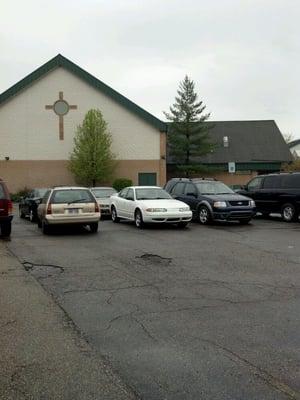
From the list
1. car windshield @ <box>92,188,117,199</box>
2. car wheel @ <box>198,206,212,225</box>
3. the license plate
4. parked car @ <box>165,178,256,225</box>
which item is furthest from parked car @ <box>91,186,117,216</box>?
the license plate

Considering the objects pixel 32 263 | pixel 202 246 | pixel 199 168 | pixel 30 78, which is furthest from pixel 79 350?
pixel 199 168

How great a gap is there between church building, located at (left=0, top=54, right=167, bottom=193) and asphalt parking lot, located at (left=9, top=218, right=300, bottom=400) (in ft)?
97.6

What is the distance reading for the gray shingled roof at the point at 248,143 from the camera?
167 ft

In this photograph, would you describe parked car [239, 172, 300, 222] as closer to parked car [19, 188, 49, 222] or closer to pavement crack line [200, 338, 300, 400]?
parked car [19, 188, 49, 222]

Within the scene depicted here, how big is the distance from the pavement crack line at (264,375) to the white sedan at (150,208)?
11933 mm

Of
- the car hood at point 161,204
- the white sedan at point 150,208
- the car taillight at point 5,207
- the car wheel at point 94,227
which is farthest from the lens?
the car hood at point 161,204

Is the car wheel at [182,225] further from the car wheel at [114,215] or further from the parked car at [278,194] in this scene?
the parked car at [278,194]

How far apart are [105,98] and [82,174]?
6.72m

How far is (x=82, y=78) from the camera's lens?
1714 inches

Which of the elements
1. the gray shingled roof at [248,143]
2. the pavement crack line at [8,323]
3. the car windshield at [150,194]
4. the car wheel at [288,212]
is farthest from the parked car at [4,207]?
the gray shingled roof at [248,143]

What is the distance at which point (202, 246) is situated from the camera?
42.8 feet

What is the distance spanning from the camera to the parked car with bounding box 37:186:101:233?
16250 mm

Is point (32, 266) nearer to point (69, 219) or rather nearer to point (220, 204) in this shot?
point (69, 219)

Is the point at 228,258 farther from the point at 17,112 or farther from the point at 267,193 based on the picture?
the point at 17,112
